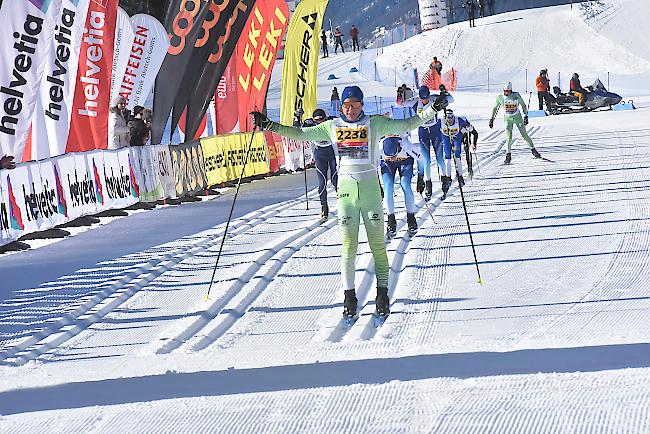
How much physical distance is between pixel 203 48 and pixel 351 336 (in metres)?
12.0

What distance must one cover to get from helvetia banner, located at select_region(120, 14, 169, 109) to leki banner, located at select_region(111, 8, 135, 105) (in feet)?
0.24

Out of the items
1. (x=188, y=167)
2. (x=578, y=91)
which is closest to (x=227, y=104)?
(x=188, y=167)

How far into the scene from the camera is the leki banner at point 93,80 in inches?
608

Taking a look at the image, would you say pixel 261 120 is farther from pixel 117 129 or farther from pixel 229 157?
pixel 229 157

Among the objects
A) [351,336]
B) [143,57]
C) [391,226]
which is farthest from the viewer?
[143,57]

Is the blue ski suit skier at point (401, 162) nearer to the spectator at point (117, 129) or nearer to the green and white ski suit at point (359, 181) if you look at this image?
the green and white ski suit at point (359, 181)

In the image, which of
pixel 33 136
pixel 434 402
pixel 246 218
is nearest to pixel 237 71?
pixel 246 218

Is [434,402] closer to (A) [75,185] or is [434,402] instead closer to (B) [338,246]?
(B) [338,246]

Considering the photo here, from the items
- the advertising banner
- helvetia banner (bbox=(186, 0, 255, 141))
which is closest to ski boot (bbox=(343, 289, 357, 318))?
the advertising banner

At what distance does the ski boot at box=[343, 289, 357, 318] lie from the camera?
9008 millimetres

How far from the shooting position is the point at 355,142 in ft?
30.5

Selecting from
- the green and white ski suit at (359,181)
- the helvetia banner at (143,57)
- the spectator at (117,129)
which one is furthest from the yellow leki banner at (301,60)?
the green and white ski suit at (359,181)

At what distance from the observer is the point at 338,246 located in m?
12.9

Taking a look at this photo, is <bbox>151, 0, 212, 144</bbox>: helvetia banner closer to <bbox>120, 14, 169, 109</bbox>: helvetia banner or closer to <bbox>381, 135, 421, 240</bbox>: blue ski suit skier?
<bbox>120, 14, 169, 109</bbox>: helvetia banner
